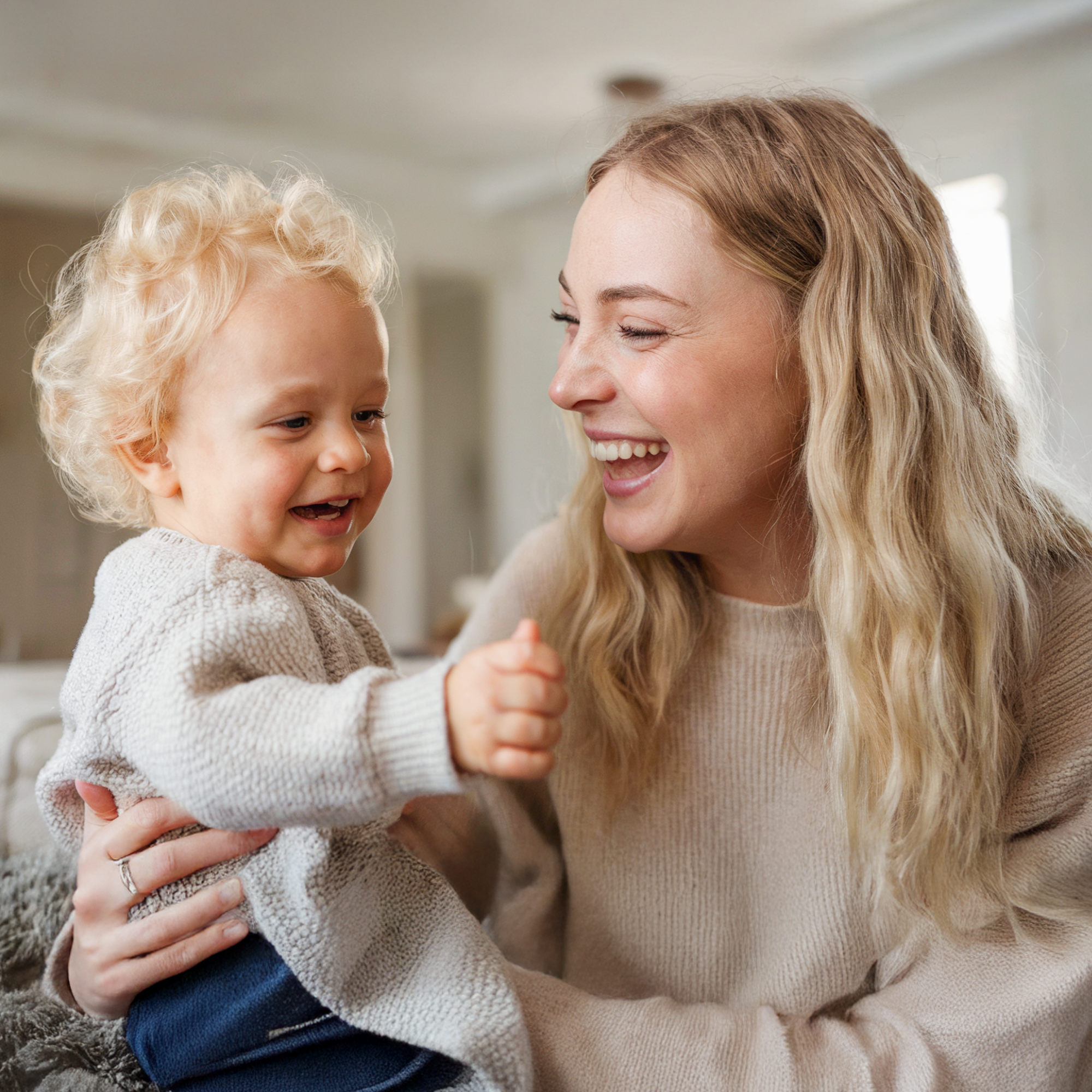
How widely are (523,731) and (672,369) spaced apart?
533mm

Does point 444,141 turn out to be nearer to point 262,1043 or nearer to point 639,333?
point 639,333

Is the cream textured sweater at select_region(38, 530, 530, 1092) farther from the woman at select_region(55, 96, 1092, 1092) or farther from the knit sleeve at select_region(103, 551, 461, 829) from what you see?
the woman at select_region(55, 96, 1092, 1092)

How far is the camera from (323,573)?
95cm

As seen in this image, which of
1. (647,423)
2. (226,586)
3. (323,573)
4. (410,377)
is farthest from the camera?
(410,377)

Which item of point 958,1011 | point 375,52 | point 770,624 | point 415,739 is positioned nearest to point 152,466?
point 415,739

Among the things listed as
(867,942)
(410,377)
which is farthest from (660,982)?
(410,377)

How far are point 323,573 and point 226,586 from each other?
0.15 m

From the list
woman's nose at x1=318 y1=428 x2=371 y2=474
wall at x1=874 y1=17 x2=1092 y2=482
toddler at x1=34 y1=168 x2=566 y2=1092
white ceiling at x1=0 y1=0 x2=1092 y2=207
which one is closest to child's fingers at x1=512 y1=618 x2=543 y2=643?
toddler at x1=34 y1=168 x2=566 y2=1092

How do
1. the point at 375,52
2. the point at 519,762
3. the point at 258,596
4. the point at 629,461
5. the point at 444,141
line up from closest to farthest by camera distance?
1. the point at 519,762
2. the point at 258,596
3. the point at 629,461
4. the point at 375,52
5. the point at 444,141

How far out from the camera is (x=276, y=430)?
2.94 ft

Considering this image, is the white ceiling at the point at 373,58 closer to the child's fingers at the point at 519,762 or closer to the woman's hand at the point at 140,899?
the woman's hand at the point at 140,899

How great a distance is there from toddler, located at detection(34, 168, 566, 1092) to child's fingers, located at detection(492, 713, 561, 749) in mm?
199

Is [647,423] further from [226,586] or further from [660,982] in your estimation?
[660,982]

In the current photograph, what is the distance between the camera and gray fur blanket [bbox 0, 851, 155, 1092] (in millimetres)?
952
